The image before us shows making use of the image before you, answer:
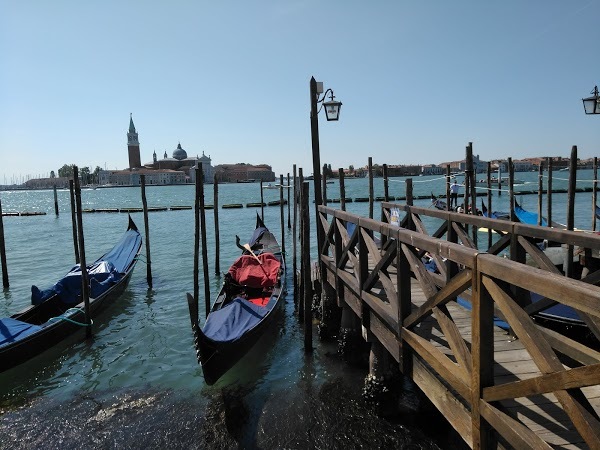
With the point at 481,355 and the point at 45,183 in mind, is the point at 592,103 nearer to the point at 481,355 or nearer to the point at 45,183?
the point at 481,355

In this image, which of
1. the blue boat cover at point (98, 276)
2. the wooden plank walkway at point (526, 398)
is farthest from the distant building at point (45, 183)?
the wooden plank walkway at point (526, 398)

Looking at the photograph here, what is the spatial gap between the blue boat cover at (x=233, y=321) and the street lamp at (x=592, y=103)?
5679mm

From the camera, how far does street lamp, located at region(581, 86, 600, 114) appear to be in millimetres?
6719

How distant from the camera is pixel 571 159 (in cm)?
711

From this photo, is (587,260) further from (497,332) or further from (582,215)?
(582,215)

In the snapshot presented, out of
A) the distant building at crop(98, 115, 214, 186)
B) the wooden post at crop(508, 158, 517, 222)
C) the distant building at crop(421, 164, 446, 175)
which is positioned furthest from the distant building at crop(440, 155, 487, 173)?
the distant building at crop(98, 115, 214, 186)

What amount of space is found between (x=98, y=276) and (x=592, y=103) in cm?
890

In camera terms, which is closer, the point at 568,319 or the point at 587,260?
the point at 568,319

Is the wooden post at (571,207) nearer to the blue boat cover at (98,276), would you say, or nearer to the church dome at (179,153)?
the blue boat cover at (98,276)

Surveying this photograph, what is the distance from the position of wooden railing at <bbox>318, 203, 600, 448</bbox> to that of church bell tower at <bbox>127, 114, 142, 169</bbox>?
118767 millimetres

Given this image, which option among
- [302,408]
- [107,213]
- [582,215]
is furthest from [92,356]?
[107,213]

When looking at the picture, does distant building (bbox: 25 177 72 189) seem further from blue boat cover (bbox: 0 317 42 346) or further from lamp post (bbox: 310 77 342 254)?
lamp post (bbox: 310 77 342 254)

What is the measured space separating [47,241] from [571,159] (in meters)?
19.4

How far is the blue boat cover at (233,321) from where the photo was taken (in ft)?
16.9
